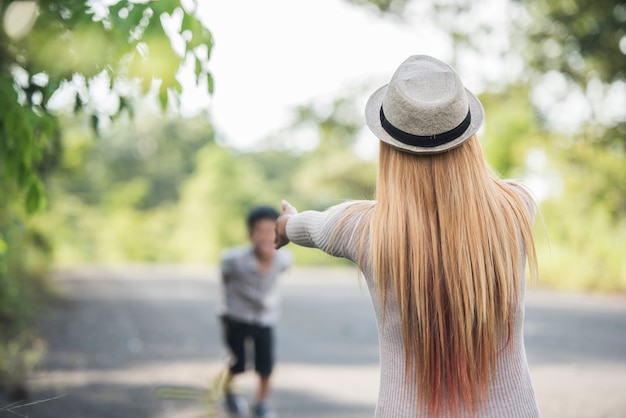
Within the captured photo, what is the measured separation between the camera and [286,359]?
9.00 metres

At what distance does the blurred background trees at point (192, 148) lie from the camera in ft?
9.56

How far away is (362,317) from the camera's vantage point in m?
12.5

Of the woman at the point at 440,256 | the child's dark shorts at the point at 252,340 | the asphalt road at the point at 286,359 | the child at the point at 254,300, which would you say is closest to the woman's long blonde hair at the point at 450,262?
the woman at the point at 440,256

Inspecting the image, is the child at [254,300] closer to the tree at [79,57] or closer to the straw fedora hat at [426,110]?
the tree at [79,57]

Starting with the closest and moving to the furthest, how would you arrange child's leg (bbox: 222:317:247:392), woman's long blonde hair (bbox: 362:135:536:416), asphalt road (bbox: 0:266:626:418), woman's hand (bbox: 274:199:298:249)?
woman's long blonde hair (bbox: 362:135:536:416)
woman's hand (bbox: 274:199:298:249)
child's leg (bbox: 222:317:247:392)
asphalt road (bbox: 0:266:626:418)

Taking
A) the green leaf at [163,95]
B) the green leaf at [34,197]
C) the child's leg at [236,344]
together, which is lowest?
the child's leg at [236,344]

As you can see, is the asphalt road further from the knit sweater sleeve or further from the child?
the knit sweater sleeve

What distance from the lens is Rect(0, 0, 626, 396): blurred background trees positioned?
291 cm

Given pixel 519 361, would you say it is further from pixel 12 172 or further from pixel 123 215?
pixel 123 215

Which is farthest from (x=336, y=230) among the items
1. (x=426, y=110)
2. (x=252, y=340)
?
(x=252, y=340)

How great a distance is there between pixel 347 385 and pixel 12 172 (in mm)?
4866

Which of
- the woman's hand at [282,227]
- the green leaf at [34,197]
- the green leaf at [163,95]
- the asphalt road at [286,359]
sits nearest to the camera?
the woman's hand at [282,227]

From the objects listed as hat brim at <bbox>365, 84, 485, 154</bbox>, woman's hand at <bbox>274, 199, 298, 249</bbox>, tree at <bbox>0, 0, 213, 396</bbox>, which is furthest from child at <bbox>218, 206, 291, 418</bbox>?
hat brim at <bbox>365, 84, 485, 154</bbox>

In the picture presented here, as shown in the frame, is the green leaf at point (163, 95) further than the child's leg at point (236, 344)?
No
